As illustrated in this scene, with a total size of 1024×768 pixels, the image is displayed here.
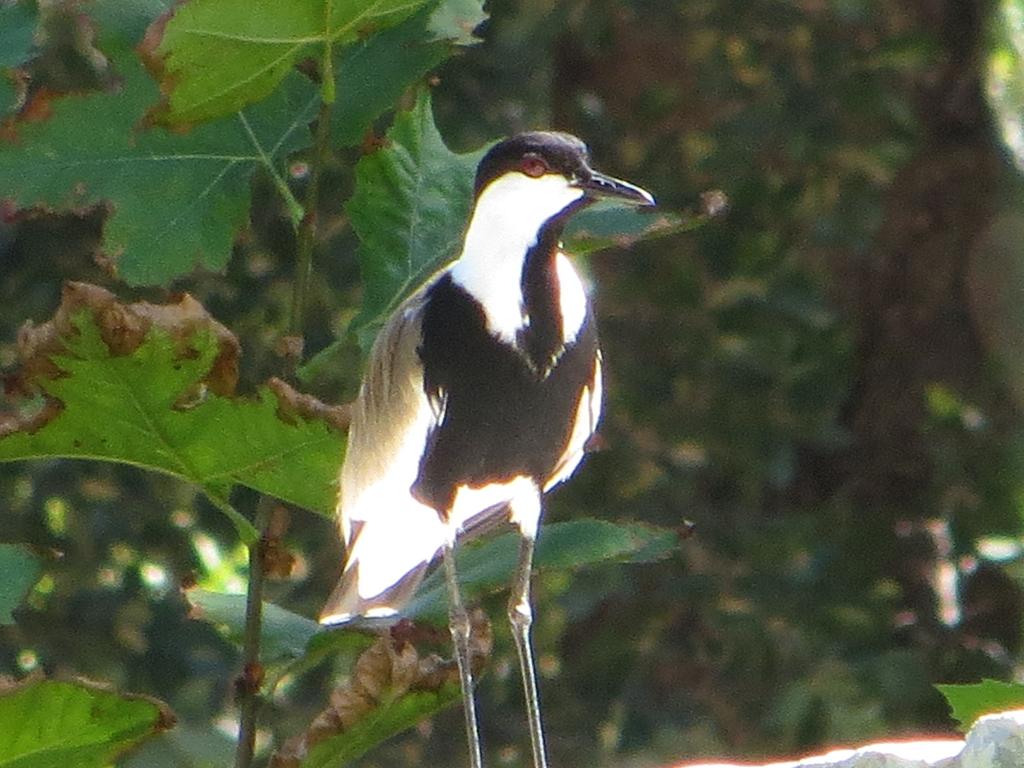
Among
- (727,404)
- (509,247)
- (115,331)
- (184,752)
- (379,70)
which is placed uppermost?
(379,70)

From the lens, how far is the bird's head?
2.42 meters

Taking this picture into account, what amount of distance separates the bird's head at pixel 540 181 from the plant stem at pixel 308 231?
1.61ft

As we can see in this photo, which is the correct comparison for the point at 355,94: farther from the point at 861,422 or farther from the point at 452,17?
the point at 861,422

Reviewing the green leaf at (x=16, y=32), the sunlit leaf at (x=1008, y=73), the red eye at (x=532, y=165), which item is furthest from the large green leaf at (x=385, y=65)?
→ the sunlit leaf at (x=1008, y=73)

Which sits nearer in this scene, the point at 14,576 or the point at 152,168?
the point at 14,576

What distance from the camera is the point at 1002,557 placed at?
4.83 m

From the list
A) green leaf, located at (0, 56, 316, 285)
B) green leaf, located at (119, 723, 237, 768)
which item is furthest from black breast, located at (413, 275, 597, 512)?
green leaf, located at (119, 723, 237, 768)

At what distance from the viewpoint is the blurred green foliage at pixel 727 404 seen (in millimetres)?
4434

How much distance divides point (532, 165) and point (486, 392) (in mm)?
268

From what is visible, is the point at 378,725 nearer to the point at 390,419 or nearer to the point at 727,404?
the point at 390,419

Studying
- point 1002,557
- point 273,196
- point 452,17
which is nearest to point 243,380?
point 273,196

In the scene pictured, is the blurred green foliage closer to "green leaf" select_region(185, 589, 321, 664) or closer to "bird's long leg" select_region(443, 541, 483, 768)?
"bird's long leg" select_region(443, 541, 483, 768)

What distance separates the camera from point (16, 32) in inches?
80.4

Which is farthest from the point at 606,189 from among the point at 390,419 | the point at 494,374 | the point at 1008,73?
the point at 1008,73
